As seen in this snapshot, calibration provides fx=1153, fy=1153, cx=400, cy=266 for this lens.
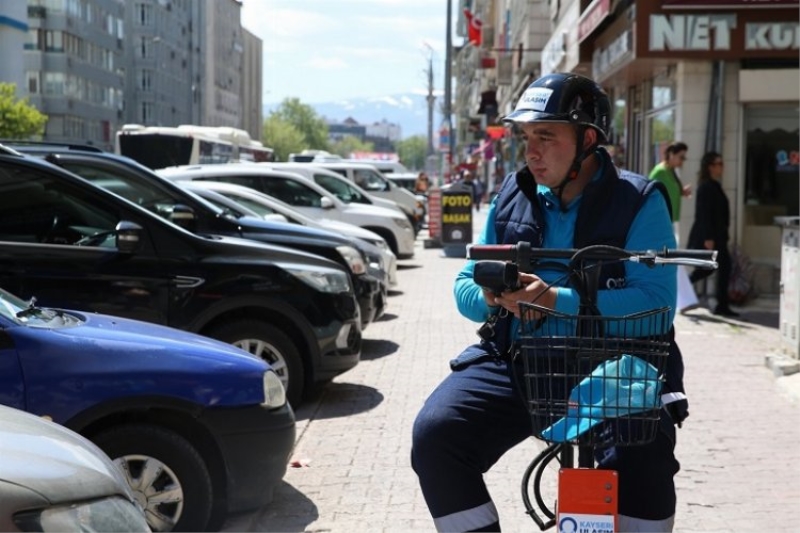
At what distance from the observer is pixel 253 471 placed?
5.12 metres

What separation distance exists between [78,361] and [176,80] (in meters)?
80.0

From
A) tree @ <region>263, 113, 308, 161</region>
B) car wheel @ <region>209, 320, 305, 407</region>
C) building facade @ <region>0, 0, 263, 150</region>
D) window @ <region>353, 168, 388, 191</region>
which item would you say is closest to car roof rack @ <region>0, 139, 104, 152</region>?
car wheel @ <region>209, 320, 305, 407</region>

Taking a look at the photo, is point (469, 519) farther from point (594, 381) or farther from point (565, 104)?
point (565, 104)

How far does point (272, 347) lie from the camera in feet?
25.9

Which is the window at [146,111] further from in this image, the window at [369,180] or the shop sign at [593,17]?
the shop sign at [593,17]

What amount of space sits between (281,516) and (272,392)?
79cm

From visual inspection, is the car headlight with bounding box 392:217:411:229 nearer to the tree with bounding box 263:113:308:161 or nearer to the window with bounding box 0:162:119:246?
the window with bounding box 0:162:119:246

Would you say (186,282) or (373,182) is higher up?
(373,182)

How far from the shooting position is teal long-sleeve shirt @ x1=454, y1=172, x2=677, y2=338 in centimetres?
333

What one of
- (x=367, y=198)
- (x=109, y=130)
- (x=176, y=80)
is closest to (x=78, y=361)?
(x=367, y=198)

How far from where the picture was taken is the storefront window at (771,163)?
49.4ft

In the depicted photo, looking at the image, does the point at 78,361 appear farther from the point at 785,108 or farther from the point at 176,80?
the point at 176,80

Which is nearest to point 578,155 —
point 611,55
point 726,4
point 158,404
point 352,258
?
point 158,404

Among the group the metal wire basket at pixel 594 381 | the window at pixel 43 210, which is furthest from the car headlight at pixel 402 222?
the metal wire basket at pixel 594 381
